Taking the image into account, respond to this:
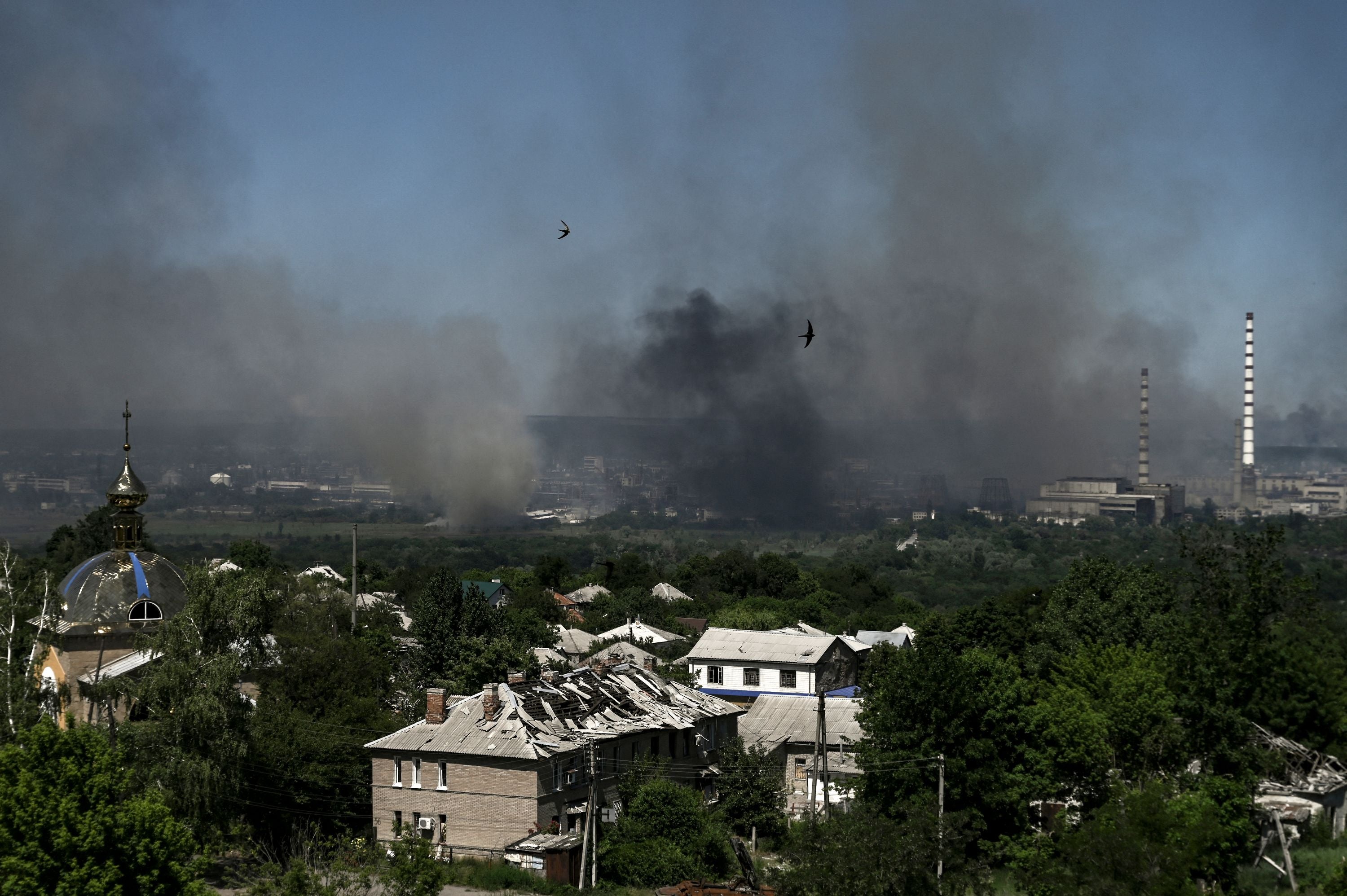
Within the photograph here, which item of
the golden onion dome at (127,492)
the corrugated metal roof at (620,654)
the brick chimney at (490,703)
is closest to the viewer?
the brick chimney at (490,703)

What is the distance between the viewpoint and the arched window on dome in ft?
125

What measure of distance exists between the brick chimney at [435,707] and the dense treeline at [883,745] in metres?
2.30

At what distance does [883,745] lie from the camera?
34969 millimetres

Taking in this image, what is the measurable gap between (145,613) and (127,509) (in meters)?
4.20

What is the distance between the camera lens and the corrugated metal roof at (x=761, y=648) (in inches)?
2426

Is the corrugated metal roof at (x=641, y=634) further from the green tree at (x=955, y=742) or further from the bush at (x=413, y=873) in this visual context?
the bush at (x=413, y=873)

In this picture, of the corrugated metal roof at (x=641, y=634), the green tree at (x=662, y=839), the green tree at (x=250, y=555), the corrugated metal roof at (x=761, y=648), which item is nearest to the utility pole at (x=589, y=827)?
the green tree at (x=662, y=839)

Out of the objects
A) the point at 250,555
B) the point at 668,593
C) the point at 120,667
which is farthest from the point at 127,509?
the point at 668,593

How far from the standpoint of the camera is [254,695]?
41.8 meters

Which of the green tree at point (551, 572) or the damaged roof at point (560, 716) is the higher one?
the damaged roof at point (560, 716)

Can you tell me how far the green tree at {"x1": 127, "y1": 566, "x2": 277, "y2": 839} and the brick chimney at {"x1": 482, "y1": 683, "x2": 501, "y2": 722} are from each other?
21.3ft

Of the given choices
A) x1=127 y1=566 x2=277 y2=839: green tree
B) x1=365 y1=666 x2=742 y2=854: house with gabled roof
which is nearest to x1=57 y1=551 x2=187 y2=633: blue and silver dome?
x1=127 y1=566 x2=277 y2=839: green tree

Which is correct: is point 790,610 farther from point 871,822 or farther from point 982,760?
point 871,822

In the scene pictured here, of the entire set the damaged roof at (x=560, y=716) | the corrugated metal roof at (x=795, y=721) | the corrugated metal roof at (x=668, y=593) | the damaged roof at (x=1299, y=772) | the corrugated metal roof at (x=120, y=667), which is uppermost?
the corrugated metal roof at (x=120, y=667)
